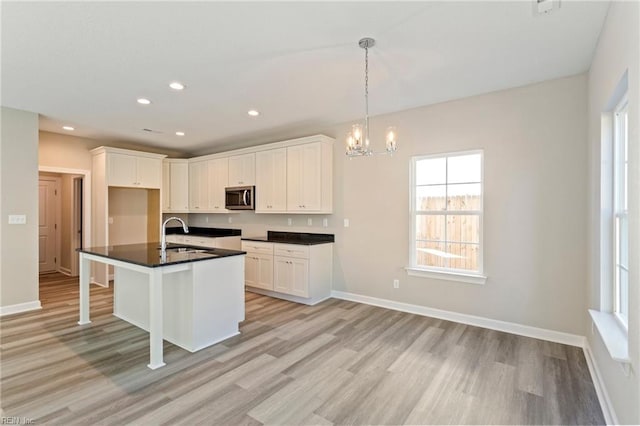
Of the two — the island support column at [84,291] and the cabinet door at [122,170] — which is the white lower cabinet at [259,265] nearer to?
the island support column at [84,291]

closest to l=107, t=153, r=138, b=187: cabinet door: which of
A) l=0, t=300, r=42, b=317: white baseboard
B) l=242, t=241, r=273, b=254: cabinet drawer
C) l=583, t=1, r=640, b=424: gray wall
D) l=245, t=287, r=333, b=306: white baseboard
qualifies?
l=0, t=300, r=42, b=317: white baseboard

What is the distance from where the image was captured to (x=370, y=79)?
3182 mm

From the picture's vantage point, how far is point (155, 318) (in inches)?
105

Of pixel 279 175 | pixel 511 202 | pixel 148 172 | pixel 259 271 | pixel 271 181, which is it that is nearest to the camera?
pixel 511 202

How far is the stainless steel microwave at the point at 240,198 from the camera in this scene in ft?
17.8

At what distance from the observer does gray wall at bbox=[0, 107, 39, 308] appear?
396cm

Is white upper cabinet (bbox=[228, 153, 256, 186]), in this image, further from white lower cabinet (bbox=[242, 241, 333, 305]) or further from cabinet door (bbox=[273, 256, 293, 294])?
cabinet door (bbox=[273, 256, 293, 294])

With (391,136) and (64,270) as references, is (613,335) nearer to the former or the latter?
(391,136)

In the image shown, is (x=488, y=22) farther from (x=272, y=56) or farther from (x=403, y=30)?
(x=272, y=56)

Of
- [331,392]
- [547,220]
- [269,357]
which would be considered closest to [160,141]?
[269,357]

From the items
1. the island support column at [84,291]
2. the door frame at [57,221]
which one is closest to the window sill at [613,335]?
the island support column at [84,291]

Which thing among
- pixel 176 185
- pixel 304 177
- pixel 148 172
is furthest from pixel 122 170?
pixel 304 177

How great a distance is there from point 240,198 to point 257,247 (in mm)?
1086

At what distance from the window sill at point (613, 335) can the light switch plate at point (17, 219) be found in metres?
6.09
